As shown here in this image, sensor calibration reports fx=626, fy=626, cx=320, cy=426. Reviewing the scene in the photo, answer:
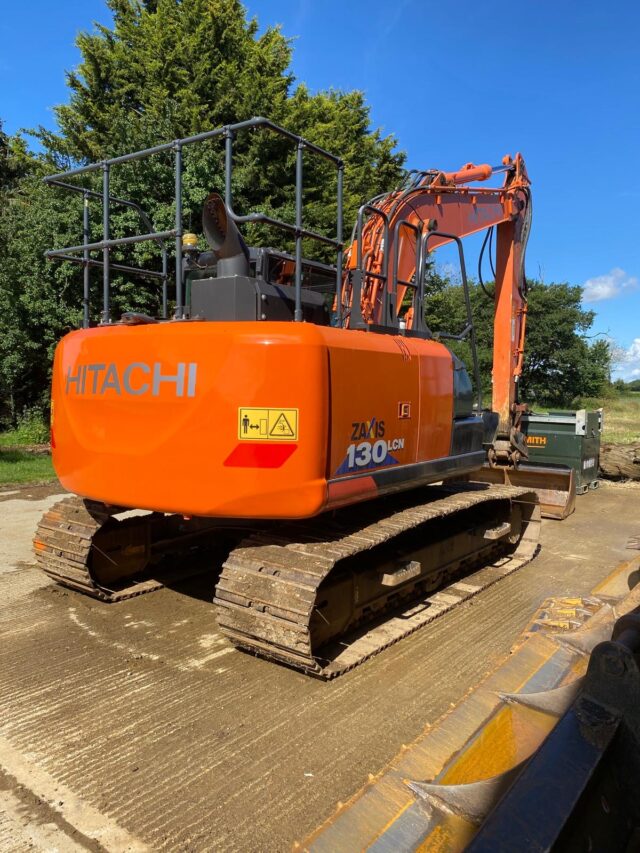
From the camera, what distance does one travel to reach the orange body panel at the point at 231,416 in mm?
3297

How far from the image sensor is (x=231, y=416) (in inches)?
130

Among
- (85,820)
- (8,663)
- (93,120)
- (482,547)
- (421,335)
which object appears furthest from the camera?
(93,120)

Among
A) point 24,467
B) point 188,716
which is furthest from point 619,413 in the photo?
point 188,716

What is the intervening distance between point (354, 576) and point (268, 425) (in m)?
1.25

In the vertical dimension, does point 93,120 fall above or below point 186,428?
above

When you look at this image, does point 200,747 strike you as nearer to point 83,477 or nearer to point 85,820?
point 85,820

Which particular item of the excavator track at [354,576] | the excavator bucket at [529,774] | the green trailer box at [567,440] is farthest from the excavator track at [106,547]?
the green trailer box at [567,440]

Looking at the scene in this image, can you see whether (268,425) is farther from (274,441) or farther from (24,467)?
(24,467)

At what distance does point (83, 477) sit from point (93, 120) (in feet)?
52.9

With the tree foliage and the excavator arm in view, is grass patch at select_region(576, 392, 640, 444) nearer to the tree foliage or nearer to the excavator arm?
the tree foliage

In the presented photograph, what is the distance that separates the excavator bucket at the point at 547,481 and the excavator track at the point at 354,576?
7.87 feet

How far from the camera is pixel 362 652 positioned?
381 cm

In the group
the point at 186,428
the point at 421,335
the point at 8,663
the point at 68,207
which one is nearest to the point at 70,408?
the point at 186,428

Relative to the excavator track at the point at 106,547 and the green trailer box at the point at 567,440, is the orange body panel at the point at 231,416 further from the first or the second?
the green trailer box at the point at 567,440
